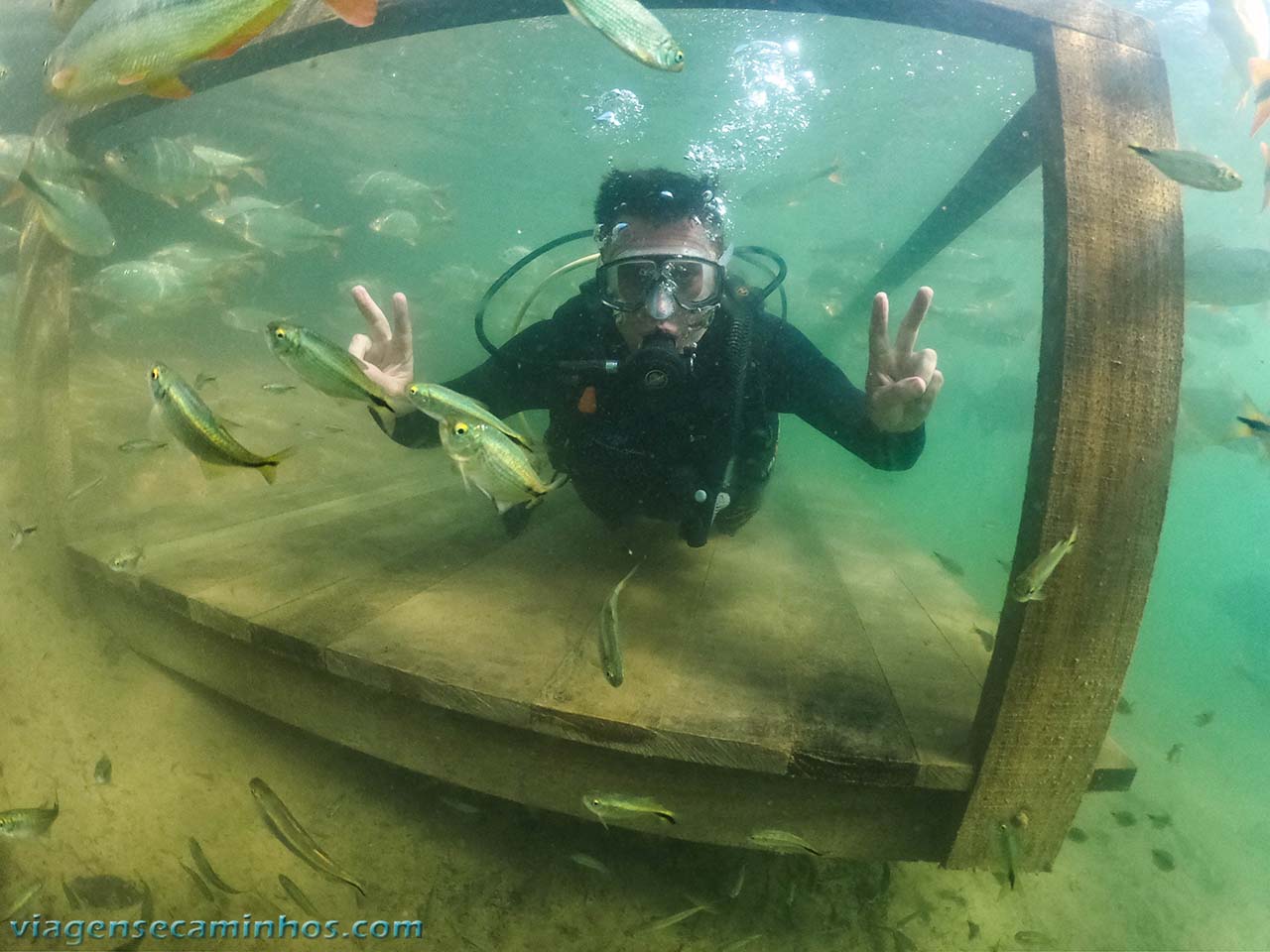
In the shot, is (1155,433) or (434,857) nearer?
(1155,433)

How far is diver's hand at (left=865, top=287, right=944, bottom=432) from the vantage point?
8.27 ft

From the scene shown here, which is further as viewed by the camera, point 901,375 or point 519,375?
point 519,375

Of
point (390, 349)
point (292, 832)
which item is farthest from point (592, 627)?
point (390, 349)

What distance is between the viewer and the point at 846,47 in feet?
48.0

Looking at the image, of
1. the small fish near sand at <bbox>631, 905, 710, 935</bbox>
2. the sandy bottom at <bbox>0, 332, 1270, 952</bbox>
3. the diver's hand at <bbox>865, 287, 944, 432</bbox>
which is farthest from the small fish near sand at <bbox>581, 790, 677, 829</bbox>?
the diver's hand at <bbox>865, 287, 944, 432</bbox>

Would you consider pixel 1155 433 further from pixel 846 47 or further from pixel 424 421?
pixel 846 47

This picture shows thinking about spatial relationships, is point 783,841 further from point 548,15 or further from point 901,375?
point 548,15

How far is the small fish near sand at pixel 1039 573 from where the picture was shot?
206 cm

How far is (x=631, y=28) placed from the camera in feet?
5.42

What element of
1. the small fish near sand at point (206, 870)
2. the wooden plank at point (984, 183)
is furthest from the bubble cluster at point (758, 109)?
the small fish near sand at point (206, 870)

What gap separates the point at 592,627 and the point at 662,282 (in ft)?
6.59

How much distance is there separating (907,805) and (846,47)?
17.6 m

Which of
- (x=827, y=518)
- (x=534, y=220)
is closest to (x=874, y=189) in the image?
(x=827, y=518)

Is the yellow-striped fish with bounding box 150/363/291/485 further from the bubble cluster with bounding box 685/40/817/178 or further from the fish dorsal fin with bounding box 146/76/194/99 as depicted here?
the bubble cluster with bounding box 685/40/817/178
